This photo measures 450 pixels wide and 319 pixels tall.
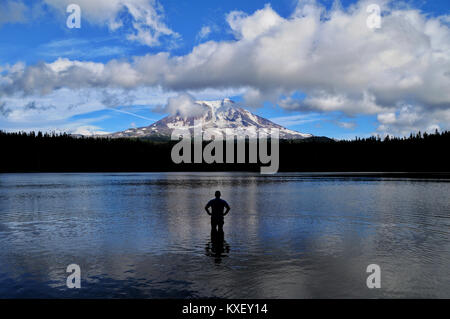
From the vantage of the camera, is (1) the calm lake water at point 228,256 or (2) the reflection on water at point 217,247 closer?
(1) the calm lake water at point 228,256

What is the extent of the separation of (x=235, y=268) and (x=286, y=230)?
10.5 meters

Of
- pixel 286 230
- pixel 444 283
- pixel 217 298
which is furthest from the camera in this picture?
pixel 286 230

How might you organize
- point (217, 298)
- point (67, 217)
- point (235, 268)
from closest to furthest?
point (217, 298) < point (235, 268) < point (67, 217)

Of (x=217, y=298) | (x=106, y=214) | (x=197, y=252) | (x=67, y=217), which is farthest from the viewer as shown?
(x=106, y=214)

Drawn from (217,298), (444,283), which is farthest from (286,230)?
(217,298)

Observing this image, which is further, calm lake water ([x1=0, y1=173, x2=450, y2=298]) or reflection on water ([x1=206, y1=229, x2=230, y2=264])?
reflection on water ([x1=206, y1=229, x2=230, y2=264])

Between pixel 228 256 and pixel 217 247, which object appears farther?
pixel 217 247

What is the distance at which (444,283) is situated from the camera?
13297 millimetres

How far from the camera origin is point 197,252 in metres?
18.2

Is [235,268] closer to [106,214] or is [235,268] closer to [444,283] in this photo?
[444,283]

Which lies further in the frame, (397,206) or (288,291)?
(397,206)
